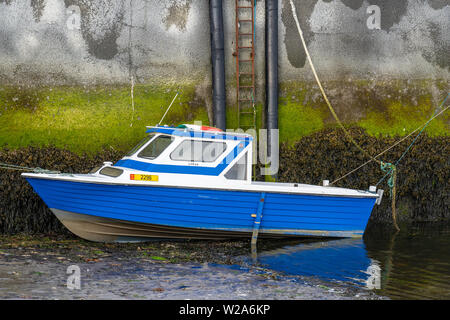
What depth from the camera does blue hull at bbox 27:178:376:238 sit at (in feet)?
26.0

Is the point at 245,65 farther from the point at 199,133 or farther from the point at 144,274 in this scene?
the point at 144,274

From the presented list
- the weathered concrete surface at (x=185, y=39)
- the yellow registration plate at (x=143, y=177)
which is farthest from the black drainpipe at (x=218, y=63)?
the yellow registration plate at (x=143, y=177)

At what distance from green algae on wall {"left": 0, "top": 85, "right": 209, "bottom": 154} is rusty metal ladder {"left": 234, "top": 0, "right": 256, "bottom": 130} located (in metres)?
0.72

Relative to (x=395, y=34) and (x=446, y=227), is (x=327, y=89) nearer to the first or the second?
(x=395, y=34)

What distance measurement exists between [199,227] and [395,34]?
5313 mm

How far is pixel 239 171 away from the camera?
8.40 m

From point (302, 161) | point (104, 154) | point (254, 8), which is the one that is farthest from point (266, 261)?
point (254, 8)

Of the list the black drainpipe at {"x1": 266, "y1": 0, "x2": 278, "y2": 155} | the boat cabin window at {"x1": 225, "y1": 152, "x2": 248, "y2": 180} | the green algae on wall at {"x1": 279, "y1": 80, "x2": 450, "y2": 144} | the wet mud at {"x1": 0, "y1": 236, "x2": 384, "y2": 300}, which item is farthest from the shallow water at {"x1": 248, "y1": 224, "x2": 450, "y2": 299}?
the black drainpipe at {"x1": 266, "y1": 0, "x2": 278, "y2": 155}

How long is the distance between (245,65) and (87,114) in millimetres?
2892

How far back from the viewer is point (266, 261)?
302 inches

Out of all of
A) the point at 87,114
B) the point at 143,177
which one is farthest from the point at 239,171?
the point at 87,114

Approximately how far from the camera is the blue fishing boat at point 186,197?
7938 millimetres

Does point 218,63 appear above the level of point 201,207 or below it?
above

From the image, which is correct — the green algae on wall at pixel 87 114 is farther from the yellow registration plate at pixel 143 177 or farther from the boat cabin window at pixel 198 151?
the yellow registration plate at pixel 143 177
